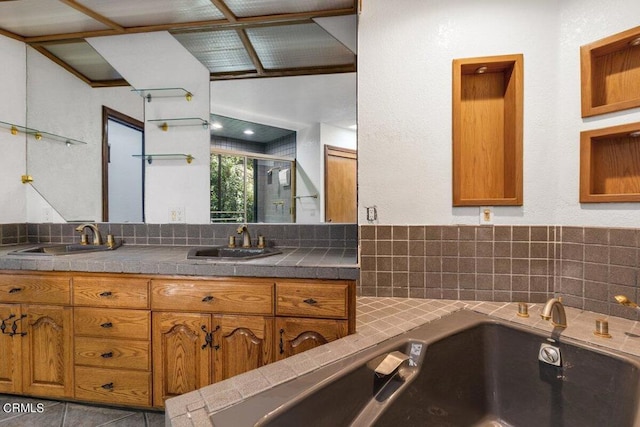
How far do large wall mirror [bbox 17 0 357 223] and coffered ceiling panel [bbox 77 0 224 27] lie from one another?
0.02m

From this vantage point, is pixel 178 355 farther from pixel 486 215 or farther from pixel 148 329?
pixel 486 215

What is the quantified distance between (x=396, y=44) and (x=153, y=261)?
183 centimetres

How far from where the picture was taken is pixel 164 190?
209 cm

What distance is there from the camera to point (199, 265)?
137 cm

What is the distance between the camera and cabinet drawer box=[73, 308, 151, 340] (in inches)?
55.5

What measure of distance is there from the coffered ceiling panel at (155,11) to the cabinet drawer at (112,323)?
73.8 inches

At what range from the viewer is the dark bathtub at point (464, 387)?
0.83 metres

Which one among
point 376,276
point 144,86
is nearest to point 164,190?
point 144,86

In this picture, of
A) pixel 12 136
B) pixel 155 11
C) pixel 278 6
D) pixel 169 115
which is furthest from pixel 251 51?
pixel 12 136

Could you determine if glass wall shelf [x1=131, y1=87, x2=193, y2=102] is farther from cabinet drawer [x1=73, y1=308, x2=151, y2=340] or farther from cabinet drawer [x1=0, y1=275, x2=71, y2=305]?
cabinet drawer [x1=73, y1=308, x2=151, y2=340]

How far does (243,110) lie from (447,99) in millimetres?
1372

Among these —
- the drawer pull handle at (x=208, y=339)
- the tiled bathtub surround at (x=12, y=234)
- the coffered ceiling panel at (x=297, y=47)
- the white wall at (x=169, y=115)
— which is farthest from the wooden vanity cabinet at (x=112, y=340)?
the coffered ceiling panel at (x=297, y=47)

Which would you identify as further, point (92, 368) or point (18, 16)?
point (18, 16)

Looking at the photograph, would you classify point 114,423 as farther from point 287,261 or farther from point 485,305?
point 485,305
